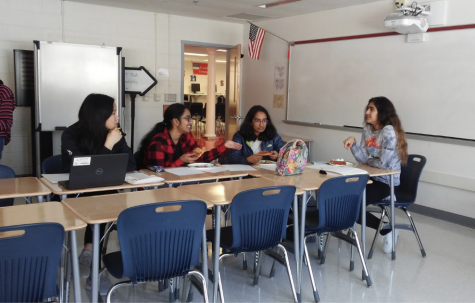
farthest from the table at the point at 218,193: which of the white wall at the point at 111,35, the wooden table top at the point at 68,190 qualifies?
the white wall at the point at 111,35

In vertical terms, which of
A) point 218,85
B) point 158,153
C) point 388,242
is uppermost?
point 218,85

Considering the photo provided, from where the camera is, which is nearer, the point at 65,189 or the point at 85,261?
the point at 65,189

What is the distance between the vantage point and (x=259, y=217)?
8.55ft

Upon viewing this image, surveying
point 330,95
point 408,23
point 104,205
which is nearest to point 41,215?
point 104,205

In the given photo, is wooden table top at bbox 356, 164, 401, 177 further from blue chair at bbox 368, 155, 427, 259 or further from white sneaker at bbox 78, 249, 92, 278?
white sneaker at bbox 78, 249, 92, 278

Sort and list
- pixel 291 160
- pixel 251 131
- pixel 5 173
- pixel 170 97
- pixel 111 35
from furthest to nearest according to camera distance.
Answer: pixel 170 97, pixel 111 35, pixel 251 131, pixel 291 160, pixel 5 173

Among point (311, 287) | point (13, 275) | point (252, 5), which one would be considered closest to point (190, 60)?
point (252, 5)

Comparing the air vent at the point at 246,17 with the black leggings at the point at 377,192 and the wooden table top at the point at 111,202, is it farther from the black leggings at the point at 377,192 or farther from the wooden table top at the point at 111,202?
the wooden table top at the point at 111,202

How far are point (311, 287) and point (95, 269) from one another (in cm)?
159

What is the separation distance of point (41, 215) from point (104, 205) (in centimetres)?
33

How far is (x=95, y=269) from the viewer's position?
7.12 feet

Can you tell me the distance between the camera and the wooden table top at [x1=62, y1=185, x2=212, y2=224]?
Answer: 2203mm

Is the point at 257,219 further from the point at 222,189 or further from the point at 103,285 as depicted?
the point at 103,285

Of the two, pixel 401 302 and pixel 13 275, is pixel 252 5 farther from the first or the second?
pixel 13 275
